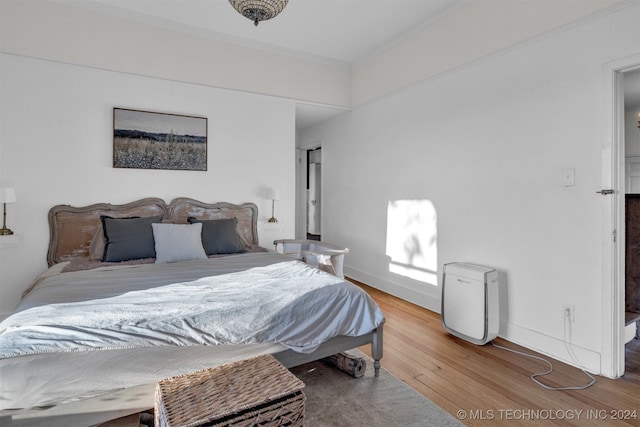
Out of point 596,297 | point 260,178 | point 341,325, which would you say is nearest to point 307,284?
point 341,325

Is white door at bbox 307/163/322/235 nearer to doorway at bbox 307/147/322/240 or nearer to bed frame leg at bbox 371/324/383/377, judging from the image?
doorway at bbox 307/147/322/240

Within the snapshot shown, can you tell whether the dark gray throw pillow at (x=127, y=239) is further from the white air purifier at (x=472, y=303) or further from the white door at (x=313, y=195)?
the white door at (x=313, y=195)

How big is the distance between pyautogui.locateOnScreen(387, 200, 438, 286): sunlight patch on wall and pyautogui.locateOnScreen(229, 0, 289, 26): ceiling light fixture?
8.15 ft

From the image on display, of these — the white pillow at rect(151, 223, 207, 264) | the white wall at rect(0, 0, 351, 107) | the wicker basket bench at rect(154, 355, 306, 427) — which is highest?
the white wall at rect(0, 0, 351, 107)

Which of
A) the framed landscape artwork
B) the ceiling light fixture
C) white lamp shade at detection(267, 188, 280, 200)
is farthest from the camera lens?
white lamp shade at detection(267, 188, 280, 200)

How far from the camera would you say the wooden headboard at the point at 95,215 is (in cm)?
331

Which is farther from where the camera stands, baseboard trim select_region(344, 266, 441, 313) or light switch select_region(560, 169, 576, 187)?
baseboard trim select_region(344, 266, 441, 313)

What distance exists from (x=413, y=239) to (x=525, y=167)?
1.50 meters

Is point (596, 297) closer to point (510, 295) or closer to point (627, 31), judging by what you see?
point (510, 295)

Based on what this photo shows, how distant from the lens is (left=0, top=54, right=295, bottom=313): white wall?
10.4 feet

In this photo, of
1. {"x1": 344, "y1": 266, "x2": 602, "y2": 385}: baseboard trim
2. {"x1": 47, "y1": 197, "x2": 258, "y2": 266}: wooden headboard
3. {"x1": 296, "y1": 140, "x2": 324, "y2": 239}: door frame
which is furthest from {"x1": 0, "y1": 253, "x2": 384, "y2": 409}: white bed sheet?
{"x1": 296, "y1": 140, "x2": 324, "y2": 239}: door frame

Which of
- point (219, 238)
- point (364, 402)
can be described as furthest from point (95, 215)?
point (364, 402)

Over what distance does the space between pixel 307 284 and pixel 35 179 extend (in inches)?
116

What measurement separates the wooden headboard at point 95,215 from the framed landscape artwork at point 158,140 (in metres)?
0.43
